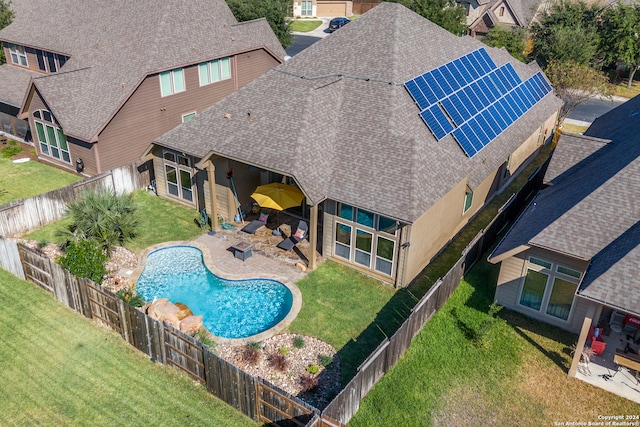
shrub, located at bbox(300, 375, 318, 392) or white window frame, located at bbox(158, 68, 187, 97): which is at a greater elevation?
white window frame, located at bbox(158, 68, 187, 97)

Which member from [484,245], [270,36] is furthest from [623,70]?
[484,245]

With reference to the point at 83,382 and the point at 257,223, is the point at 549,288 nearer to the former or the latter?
the point at 257,223

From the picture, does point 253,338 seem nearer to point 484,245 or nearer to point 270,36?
point 484,245

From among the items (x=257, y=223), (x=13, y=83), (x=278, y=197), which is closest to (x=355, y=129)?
(x=278, y=197)

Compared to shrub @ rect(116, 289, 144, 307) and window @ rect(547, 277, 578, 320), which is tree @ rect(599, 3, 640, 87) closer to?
window @ rect(547, 277, 578, 320)

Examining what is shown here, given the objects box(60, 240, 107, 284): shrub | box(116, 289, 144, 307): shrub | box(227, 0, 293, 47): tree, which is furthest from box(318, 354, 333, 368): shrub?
box(227, 0, 293, 47): tree
